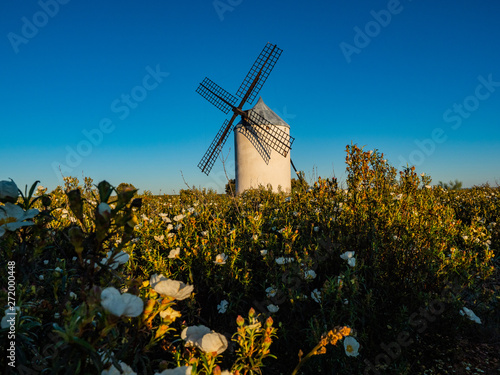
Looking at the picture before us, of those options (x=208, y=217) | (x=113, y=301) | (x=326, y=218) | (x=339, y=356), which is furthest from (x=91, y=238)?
(x=208, y=217)

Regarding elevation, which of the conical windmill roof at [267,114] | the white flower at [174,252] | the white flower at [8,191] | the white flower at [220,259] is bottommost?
the white flower at [220,259]

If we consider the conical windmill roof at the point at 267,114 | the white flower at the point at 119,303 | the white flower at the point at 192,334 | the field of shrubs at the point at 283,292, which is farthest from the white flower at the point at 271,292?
the conical windmill roof at the point at 267,114

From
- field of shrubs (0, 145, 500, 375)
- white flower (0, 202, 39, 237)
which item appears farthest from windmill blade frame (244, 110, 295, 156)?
white flower (0, 202, 39, 237)

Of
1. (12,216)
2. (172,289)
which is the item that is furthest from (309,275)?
(12,216)

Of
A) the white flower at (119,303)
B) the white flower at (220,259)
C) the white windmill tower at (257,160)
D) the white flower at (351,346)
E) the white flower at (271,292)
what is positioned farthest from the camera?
the white windmill tower at (257,160)

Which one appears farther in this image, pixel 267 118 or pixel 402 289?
pixel 267 118

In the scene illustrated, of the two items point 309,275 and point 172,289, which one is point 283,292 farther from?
point 172,289

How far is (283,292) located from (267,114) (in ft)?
36.5

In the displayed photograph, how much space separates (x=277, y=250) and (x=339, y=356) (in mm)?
1258

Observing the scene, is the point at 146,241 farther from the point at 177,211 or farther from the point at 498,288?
the point at 498,288

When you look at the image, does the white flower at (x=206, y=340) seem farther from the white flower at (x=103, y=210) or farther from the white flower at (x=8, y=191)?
the white flower at (x=8, y=191)

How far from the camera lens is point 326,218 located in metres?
3.48

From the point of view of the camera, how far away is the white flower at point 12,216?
916 millimetres

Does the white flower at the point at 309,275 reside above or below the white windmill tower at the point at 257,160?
below
